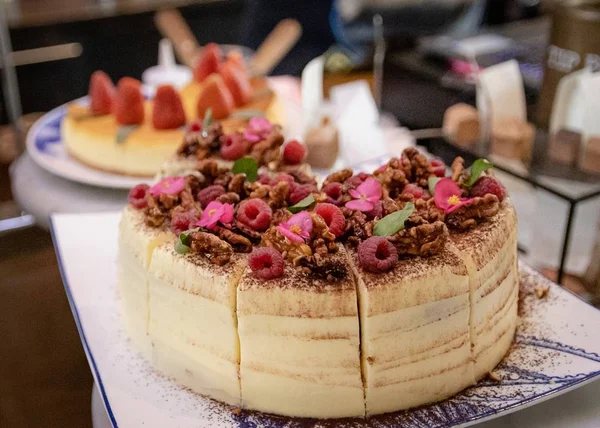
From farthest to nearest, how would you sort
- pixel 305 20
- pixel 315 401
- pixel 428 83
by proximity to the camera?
pixel 305 20, pixel 428 83, pixel 315 401

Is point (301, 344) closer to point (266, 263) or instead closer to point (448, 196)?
point (266, 263)

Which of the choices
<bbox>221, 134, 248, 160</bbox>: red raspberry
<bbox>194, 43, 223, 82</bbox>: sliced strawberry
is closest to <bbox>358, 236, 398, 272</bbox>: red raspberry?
<bbox>221, 134, 248, 160</bbox>: red raspberry

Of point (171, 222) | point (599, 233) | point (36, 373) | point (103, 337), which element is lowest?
point (36, 373)

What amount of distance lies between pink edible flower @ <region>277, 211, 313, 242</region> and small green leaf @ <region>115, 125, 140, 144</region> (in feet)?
3.36

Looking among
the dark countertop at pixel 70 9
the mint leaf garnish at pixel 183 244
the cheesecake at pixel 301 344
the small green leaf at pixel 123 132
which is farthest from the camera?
the dark countertop at pixel 70 9

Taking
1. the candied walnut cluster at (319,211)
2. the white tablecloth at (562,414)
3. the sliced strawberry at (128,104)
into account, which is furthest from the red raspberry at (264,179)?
the sliced strawberry at (128,104)

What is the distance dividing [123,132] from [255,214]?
3.23 feet

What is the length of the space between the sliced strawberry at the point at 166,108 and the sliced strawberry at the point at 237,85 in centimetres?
25

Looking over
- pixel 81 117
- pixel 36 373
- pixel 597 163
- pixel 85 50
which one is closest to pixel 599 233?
pixel 597 163

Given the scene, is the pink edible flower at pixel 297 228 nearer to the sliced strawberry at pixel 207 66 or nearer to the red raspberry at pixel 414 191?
the red raspberry at pixel 414 191

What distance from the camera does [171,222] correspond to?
1324mm

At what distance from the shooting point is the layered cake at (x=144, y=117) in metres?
2.08

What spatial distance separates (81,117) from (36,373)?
92cm

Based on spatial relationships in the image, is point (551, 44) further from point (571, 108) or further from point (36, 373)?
point (36, 373)
